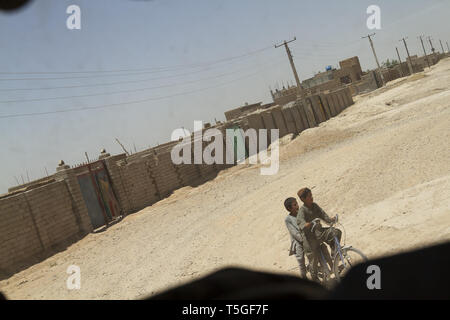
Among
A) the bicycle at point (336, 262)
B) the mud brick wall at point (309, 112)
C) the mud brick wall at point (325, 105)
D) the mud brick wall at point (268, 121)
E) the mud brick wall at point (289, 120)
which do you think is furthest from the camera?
the mud brick wall at point (325, 105)

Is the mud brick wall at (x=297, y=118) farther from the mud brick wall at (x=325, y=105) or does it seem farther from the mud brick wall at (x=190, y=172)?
the mud brick wall at (x=190, y=172)

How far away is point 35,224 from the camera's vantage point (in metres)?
12.8

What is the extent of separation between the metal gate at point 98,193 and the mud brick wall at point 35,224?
1.02m

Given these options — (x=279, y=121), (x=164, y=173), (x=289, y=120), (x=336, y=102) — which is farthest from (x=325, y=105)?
(x=164, y=173)

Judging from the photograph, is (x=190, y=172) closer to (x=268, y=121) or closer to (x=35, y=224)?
(x=268, y=121)

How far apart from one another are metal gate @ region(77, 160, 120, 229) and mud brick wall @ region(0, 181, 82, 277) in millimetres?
1020

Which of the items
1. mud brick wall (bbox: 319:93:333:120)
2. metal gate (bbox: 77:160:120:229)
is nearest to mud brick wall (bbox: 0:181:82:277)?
metal gate (bbox: 77:160:120:229)

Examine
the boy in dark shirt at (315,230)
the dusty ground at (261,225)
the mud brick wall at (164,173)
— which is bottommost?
the dusty ground at (261,225)

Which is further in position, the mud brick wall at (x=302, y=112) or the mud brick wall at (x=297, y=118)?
the mud brick wall at (x=302, y=112)

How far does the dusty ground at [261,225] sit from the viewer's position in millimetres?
7148

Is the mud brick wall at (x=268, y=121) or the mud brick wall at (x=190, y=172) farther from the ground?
the mud brick wall at (x=268, y=121)

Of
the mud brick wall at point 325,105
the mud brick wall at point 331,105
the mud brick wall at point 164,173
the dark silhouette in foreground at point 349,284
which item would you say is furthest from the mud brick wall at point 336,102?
the dark silhouette in foreground at point 349,284

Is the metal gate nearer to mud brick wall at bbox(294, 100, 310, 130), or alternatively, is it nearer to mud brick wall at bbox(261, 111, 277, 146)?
mud brick wall at bbox(261, 111, 277, 146)
